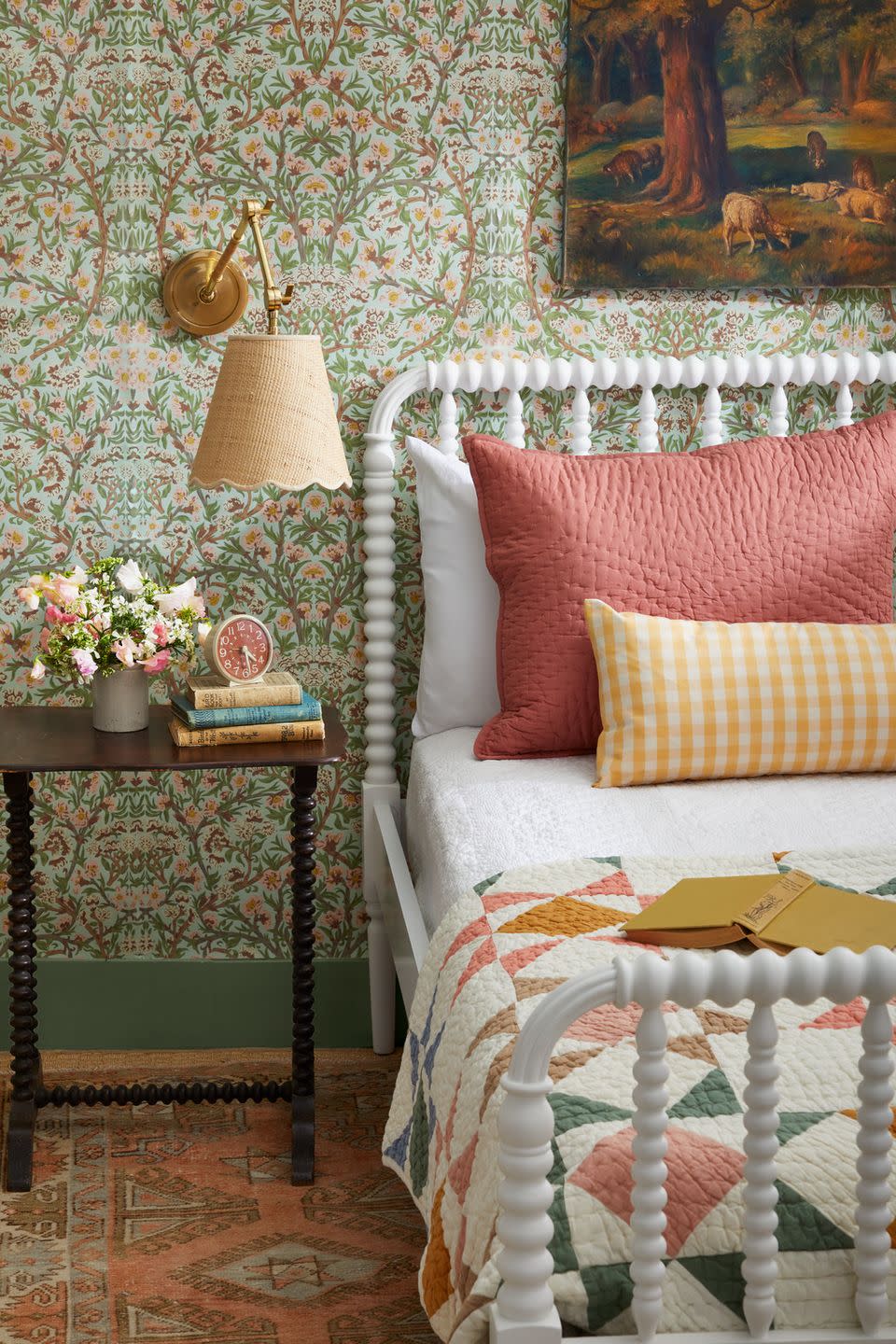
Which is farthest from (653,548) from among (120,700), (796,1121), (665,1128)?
(665,1128)

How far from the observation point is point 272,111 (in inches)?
99.4

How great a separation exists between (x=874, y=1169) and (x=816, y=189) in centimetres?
203

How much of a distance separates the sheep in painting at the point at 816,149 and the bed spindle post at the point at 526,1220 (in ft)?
6.81

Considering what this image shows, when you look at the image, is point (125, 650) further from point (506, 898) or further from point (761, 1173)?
point (761, 1173)

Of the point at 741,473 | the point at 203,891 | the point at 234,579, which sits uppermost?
the point at 741,473

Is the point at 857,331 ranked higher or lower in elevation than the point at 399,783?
higher

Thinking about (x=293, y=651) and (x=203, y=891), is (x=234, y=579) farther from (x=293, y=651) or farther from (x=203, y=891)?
(x=203, y=891)

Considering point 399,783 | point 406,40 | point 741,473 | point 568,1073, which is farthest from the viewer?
point 399,783

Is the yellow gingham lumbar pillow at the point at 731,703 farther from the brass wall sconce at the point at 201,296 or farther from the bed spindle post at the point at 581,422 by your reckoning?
the brass wall sconce at the point at 201,296

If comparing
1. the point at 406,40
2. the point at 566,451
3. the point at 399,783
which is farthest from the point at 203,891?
the point at 406,40

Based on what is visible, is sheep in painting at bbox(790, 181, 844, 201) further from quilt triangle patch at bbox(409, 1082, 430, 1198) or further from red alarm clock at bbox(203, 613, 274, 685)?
quilt triangle patch at bbox(409, 1082, 430, 1198)

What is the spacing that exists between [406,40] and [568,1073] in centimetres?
199

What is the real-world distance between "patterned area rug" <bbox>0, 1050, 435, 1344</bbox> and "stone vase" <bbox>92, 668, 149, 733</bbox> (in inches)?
28.5

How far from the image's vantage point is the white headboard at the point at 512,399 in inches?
100
